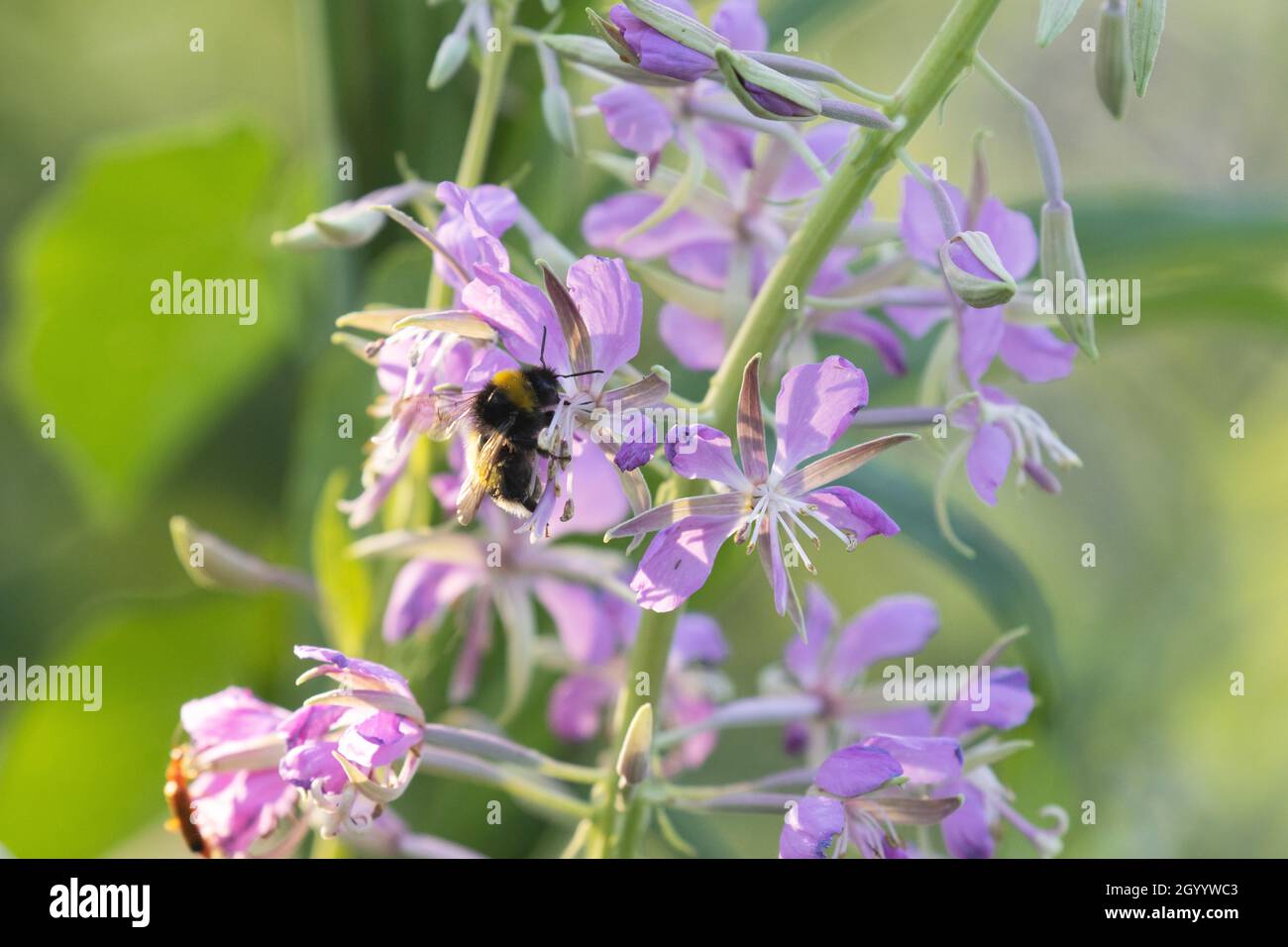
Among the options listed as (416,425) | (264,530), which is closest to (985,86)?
(264,530)

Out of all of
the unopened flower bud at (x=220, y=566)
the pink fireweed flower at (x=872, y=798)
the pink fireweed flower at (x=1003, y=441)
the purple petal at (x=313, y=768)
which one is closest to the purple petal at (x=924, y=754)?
the pink fireweed flower at (x=872, y=798)

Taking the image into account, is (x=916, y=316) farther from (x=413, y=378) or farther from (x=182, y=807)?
(x=182, y=807)

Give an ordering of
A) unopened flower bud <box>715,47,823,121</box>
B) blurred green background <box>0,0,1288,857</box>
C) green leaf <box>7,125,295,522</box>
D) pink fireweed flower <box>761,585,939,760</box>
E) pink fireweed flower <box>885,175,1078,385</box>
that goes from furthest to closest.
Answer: green leaf <box>7,125,295,522</box> → blurred green background <box>0,0,1288,857</box> → pink fireweed flower <box>761,585,939,760</box> → pink fireweed flower <box>885,175,1078,385</box> → unopened flower bud <box>715,47,823,121</box>

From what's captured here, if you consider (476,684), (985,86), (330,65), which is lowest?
(476,684)

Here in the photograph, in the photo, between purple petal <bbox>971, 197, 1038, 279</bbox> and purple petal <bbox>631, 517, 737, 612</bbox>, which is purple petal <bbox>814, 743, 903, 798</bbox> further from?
purple petal <bbox>971, 197, 1038, 279</bbox>

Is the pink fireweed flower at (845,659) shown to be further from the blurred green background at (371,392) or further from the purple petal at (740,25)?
the purple petal at (740,25)

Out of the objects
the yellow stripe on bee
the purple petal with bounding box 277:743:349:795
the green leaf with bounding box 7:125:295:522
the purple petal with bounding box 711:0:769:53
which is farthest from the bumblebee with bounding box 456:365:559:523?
the green leaf with bounding box 7:125:295:522
